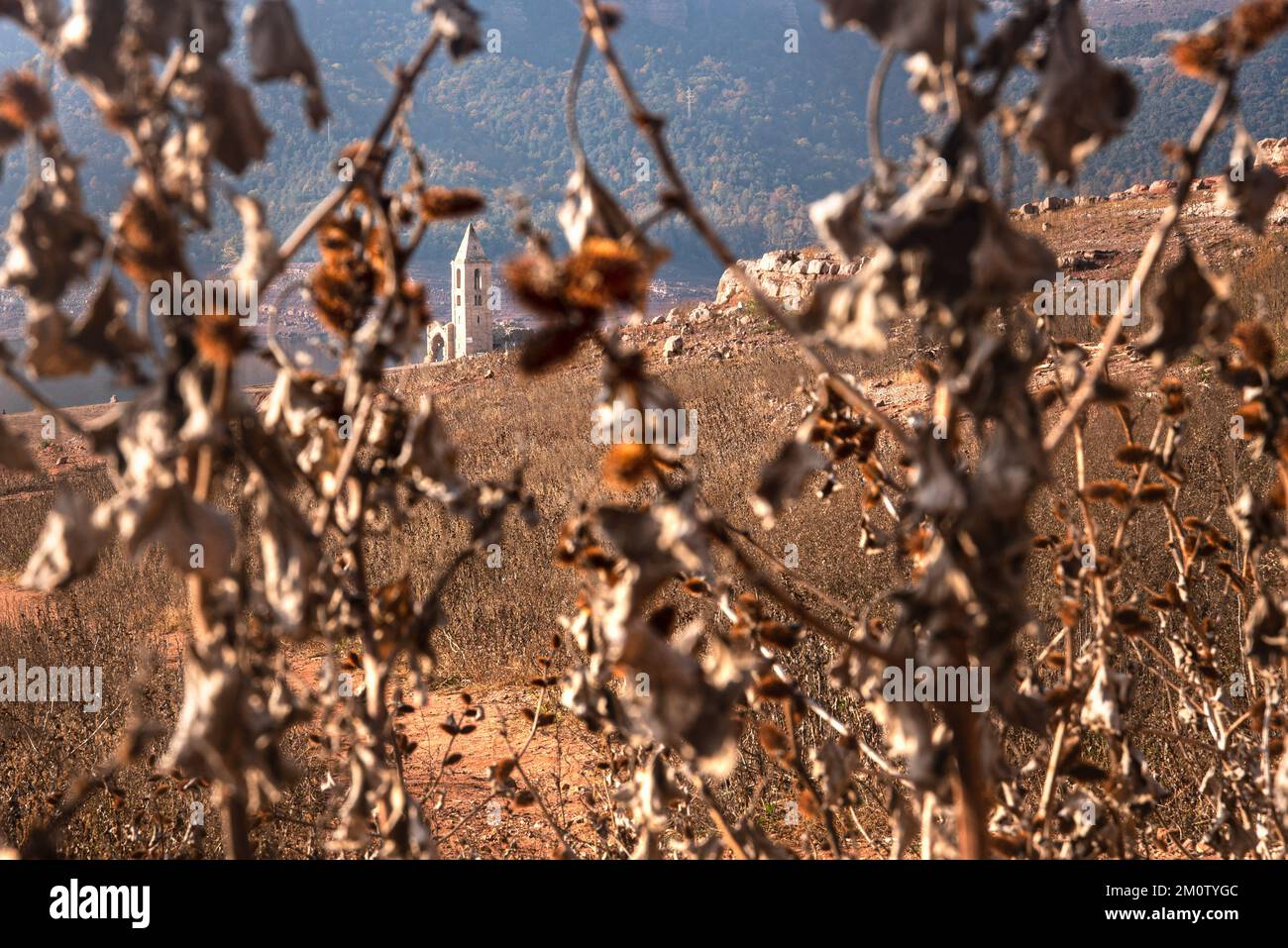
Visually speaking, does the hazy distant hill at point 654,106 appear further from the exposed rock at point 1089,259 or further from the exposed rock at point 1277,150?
the exposed rock at point 1089,259

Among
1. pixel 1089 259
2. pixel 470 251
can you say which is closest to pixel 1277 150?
pixel 1089 259

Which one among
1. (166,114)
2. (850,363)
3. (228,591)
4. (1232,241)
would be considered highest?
(1232,241)

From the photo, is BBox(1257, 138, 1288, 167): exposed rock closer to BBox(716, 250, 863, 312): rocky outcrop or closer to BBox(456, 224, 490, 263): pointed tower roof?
BBox(716, 250, 863, 312): rocky outcrop

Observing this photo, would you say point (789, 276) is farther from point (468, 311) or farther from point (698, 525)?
point (698, 525)

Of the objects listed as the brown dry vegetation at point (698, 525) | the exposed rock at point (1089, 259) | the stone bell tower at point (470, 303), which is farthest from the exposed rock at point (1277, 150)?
the stone bell tower at point (470, 303)

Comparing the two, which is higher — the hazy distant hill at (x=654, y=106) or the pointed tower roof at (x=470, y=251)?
the hazy distant hill at (x=654, y=106)

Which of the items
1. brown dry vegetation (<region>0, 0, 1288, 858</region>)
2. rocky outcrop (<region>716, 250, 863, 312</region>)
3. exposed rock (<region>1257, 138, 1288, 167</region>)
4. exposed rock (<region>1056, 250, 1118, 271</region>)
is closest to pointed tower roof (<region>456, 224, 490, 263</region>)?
rocky outcrop (<region>716, 250, 863, 312</region>)

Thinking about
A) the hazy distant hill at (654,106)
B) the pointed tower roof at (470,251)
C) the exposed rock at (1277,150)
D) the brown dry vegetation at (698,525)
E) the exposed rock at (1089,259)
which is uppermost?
the hazy distant hill at (654,106)
